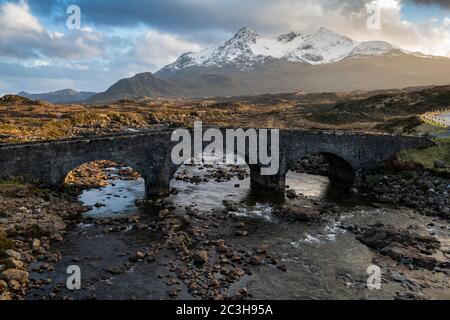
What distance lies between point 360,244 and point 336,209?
7.44 meters

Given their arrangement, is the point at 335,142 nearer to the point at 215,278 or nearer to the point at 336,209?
the point at 336,209

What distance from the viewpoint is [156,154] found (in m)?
35.2

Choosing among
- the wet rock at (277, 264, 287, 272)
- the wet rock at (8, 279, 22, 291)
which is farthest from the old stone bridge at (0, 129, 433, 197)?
the wet rock at (277, 264, 287, 272)

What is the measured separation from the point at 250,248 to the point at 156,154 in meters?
13.4

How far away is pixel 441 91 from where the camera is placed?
89.5 metres

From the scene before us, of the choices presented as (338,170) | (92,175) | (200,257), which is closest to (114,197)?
(92,175)

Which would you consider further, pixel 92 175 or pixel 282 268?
pixel 92 175

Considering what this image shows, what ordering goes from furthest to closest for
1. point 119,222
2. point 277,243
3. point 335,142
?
point 335,142
point 119,222
point 277,243

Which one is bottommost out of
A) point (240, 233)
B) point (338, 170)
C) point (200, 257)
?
point (200, 257)

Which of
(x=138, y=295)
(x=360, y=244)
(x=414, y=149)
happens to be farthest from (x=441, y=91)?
(x=138, y=295)

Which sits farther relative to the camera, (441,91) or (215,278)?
(441,91)

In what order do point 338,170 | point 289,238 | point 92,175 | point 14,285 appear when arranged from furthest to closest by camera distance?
point 338,170 → point 92,175 → point 289,238 → point 14,285

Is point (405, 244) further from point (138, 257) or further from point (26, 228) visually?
point (26, 228)

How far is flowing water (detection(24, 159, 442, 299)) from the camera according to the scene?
806 inches
